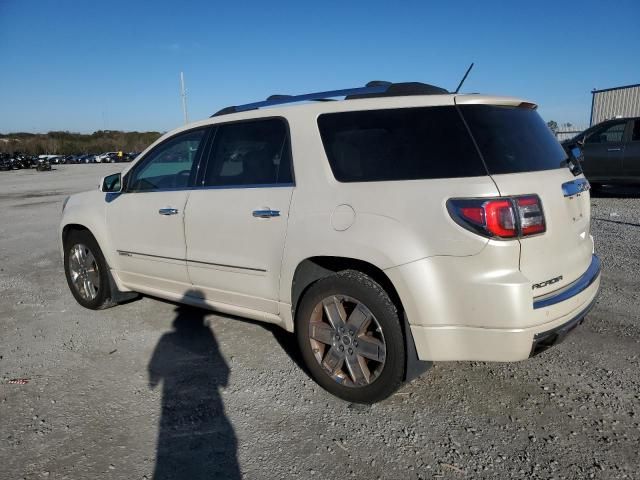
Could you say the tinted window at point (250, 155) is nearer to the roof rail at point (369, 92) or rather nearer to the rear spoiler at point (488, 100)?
the roof rail at point (369, 92)

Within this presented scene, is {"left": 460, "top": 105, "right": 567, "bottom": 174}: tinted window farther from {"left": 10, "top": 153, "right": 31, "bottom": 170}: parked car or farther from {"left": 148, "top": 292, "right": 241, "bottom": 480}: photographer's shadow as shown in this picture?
{"left": 10, "top": 153, "right": 31, "bottom": 170}: parked car

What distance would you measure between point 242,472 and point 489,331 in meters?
1.45

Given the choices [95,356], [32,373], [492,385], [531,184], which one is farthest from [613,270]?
[32,373]

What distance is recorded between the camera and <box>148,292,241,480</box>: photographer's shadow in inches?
95.8

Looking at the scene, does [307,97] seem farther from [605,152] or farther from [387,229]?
[605,152]

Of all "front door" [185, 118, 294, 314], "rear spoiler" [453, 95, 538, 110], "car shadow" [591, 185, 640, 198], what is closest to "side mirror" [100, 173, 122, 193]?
"front door" [185, 118, 294, 314]

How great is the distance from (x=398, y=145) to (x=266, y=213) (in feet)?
3.19

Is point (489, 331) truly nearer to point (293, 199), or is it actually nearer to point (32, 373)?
point (293, 199)

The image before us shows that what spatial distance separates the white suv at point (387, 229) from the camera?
8.04ft

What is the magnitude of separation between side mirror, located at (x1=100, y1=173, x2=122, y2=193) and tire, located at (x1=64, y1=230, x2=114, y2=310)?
61 centimetres

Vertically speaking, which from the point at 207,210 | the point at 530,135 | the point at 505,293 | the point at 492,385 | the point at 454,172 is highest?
the point at 530,135

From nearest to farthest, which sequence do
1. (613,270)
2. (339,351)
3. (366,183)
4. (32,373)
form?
(366,183) < (339,351) < (32,373) < (613,270)

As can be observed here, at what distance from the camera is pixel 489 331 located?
248 cm

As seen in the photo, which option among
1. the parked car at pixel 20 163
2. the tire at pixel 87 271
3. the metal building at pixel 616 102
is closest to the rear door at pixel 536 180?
the tire at pixel 87 271
